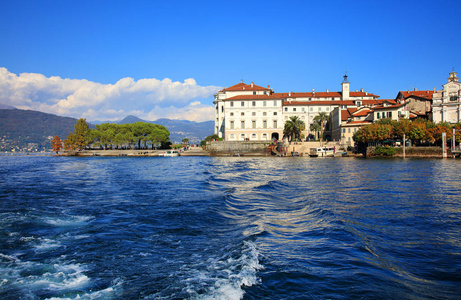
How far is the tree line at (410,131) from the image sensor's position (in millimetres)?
56781

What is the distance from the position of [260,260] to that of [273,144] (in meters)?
63.9

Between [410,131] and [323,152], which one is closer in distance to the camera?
[410,131]

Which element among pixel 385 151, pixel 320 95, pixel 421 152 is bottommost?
pixel 421 152

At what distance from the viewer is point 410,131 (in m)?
57.8

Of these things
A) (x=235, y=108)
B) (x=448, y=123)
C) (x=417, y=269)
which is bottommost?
(x=417, y=269)

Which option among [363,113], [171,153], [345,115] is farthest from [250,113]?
[363,113]

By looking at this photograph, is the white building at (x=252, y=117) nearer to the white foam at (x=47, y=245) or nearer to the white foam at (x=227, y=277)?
the white foam at (x=47, y=245)

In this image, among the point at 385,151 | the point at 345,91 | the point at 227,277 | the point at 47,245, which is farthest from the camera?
the point at 345,91

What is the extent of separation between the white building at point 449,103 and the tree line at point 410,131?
5.27m

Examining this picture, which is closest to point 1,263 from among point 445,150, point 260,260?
point 260,260

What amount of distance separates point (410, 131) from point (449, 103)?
12689 millimetres

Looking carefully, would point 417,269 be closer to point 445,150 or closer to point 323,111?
point 445,150

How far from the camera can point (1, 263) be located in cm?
684

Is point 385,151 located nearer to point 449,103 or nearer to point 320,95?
point 449,103
